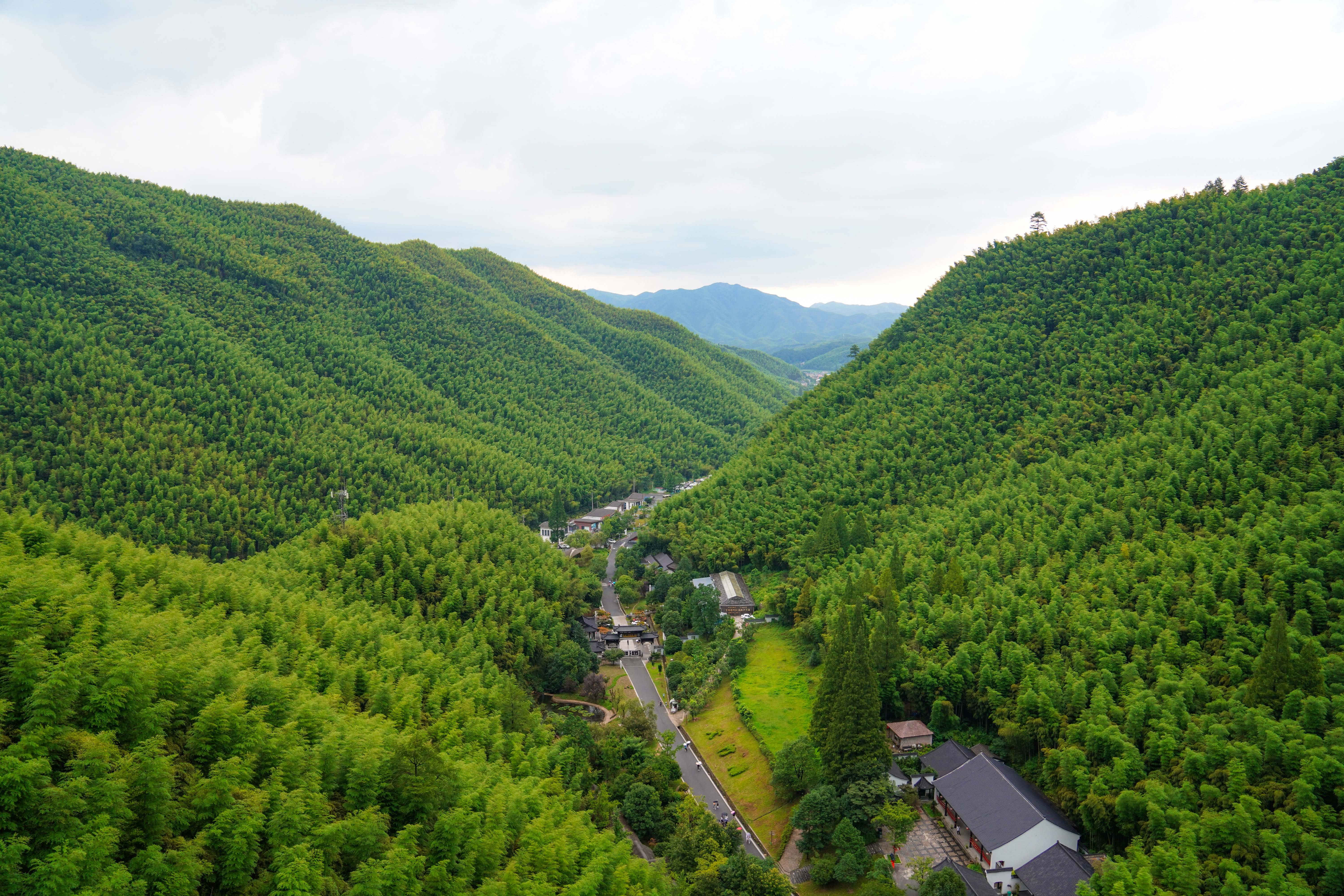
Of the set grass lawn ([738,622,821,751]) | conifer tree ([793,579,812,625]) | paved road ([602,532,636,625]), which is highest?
conifer tree ([793,579,812,625])

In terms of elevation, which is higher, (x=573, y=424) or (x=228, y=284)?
(x=228, y=284)

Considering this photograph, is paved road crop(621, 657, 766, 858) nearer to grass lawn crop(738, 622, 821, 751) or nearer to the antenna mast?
grass lawn crop(738, 622, 821, 751)

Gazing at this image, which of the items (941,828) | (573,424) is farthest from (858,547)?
(573,424)

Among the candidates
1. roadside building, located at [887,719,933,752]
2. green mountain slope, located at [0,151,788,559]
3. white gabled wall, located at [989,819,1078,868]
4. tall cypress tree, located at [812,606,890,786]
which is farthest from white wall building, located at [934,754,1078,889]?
green mountain slope, located at [0,151,788,559]

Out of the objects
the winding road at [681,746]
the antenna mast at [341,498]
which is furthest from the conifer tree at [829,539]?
the antenna mast at [341,498]

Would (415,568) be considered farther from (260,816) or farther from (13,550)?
(260,816)

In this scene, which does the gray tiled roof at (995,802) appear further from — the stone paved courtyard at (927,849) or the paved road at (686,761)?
the paved road at (686,761)
